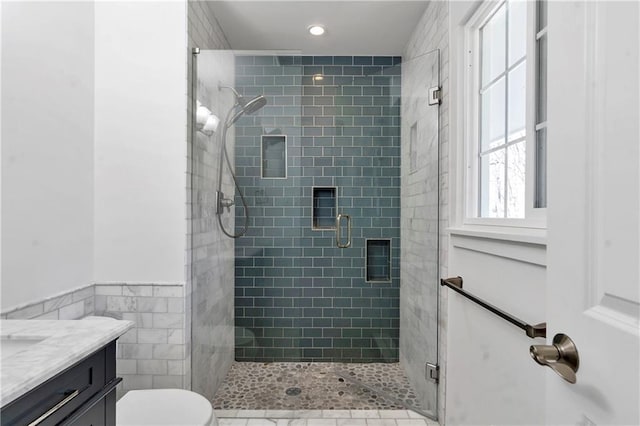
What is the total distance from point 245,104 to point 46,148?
986 mm

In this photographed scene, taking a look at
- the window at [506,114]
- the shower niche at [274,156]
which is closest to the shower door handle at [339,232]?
the shower niche at [274,156]

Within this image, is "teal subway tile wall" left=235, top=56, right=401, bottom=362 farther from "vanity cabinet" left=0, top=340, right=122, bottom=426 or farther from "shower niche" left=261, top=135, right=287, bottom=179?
"vanity cabinet" left=0, top=340, right=122, bottom=426

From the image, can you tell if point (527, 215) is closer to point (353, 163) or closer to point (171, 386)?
point (353, 163)

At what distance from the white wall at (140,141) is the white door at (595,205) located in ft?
5.52

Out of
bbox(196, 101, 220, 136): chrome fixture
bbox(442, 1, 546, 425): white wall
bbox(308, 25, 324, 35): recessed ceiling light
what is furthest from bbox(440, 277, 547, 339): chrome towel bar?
bbox(308, 25, 324, 35): recessed ceiling light

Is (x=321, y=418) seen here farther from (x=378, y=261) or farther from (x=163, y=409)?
(x=378, y=261)

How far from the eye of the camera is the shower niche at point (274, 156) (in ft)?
6.52

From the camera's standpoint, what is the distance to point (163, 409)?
1453 millimetres

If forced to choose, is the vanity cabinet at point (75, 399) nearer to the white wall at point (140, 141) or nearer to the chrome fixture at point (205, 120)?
the white wall at point (140, 141)

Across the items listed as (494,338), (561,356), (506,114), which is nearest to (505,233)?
(494,338)

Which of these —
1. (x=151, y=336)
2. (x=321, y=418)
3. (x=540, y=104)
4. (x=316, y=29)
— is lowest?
(x=321, y=418)

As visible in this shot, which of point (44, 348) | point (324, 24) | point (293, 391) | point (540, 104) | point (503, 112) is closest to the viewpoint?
point (44, 348)

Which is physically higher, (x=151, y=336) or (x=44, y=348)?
(x=44, y=348)

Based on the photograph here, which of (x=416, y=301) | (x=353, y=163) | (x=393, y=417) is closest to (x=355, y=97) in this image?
(x=353, y=163)
